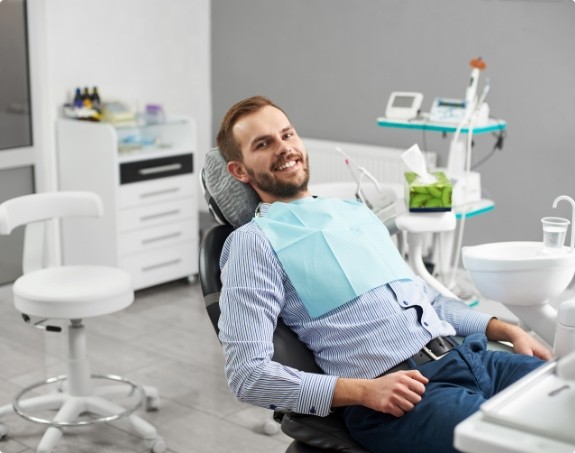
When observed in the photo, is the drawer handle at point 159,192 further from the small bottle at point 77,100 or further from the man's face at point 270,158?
the man's face at point 270,158

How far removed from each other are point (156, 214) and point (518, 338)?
2.48m

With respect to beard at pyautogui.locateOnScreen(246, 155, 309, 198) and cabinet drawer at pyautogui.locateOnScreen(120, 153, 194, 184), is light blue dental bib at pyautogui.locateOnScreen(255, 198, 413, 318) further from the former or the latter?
cabinet drawer at pyautogui.locateOnScreen(120, 153, 194, 184)

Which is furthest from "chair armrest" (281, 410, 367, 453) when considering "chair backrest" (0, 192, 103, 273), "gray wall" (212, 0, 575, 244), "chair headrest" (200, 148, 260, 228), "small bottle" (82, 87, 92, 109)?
"small bottle" (82, 87, 92, 109)

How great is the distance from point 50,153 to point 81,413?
1600mm

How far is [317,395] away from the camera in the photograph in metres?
1.63

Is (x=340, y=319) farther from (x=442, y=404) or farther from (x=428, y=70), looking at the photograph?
(x=428, y=70)

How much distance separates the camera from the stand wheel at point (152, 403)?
2.90 m

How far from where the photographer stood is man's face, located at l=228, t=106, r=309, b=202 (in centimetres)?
201

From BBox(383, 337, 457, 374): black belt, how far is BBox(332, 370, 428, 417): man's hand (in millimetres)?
144

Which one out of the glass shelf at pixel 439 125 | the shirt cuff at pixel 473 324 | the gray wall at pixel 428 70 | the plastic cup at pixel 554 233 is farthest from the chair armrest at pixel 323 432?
the gray wall at pixel 428 70

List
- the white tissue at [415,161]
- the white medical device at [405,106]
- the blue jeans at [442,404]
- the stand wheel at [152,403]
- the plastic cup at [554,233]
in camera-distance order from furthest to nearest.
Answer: the white medical device at [405,106] < the stand wheel at [152,403] < the white tissue at [415,161] < the plastic cup at [554,233] < the blue jeans at [442,404]

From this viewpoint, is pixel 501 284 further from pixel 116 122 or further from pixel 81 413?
pixel 116 122

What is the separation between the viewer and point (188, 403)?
9.68 ft

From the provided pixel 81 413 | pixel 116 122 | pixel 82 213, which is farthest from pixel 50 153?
pixel 81 413
